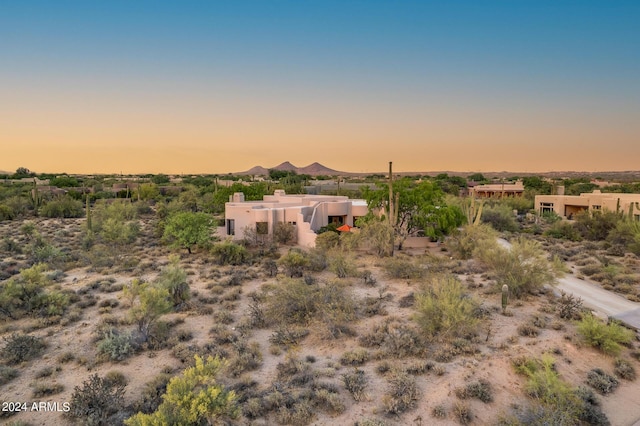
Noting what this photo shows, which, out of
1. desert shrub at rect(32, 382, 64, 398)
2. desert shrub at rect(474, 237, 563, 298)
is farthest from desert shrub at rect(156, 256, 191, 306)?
desert shrub at rect(474, 237, 563, 298)

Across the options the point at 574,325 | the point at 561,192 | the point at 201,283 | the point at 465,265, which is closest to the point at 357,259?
the point at 465,265

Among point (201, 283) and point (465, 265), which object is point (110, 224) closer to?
point (201, 283)

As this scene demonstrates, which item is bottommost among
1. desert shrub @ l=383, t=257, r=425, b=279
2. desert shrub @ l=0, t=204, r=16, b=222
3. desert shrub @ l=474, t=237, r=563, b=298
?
desert shrub @ l=383, t=257, r=425, b=279

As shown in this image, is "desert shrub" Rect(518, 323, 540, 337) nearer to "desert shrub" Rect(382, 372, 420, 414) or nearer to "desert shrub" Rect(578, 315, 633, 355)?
"desert shrub" Rect(578, 315, 633, 355)

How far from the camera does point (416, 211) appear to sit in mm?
23766

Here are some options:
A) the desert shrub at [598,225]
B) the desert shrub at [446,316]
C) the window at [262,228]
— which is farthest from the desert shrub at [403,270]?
the desert shrub at [598,225]

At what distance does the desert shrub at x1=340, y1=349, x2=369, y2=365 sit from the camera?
1024cm

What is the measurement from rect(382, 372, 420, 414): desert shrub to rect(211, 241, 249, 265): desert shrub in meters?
12.9

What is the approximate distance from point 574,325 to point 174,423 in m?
12.1

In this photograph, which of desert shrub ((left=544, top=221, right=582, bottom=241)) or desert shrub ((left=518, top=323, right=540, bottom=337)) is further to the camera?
desert shrub ((left=544, top=221, right=582, bottom=241))

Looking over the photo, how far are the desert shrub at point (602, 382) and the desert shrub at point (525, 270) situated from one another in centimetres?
523

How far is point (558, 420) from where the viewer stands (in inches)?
295

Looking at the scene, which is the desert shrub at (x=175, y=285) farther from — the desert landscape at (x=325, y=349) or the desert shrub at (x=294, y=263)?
the desert shrub at (x=294, y=263)

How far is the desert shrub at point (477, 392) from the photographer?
8.52 meters
